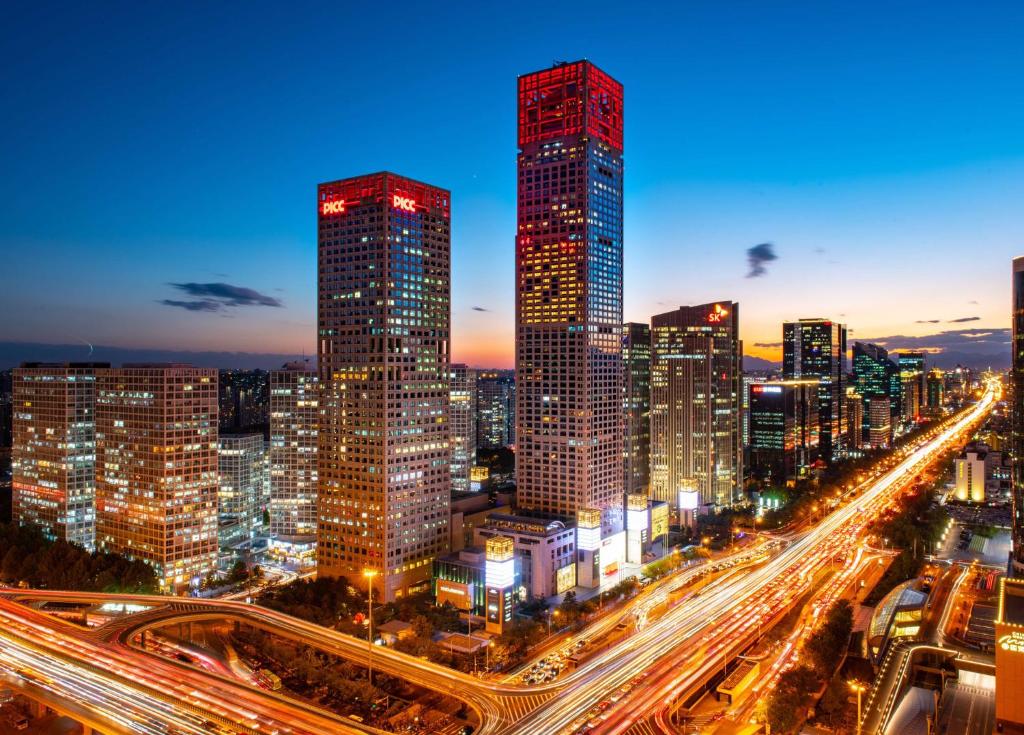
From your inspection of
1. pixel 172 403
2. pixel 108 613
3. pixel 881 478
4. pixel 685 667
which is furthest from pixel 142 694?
pixel 881 478

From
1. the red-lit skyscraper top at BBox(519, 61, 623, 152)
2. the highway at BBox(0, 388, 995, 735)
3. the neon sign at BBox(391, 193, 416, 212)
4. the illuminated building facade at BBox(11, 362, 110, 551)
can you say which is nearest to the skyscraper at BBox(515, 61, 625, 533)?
the red-lit skyscraper top at BBox(519, 61, 623, 152)

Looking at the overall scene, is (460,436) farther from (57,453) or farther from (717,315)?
(57,453)

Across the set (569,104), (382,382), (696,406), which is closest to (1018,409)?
(696,406)

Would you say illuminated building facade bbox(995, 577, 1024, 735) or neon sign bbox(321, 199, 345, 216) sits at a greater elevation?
neon sign bbox(321, 199, 345, 216)

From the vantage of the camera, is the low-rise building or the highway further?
the low-rise building

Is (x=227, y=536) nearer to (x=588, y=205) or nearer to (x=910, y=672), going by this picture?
(x=588, y=205)

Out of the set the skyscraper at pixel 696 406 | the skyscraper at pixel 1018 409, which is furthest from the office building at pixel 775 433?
the skyscraper at pixel 1018 409

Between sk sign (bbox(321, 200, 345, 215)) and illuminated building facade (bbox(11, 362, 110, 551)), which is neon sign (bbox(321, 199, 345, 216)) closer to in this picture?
sk sign (bbox(321, 200, 345, 215))
